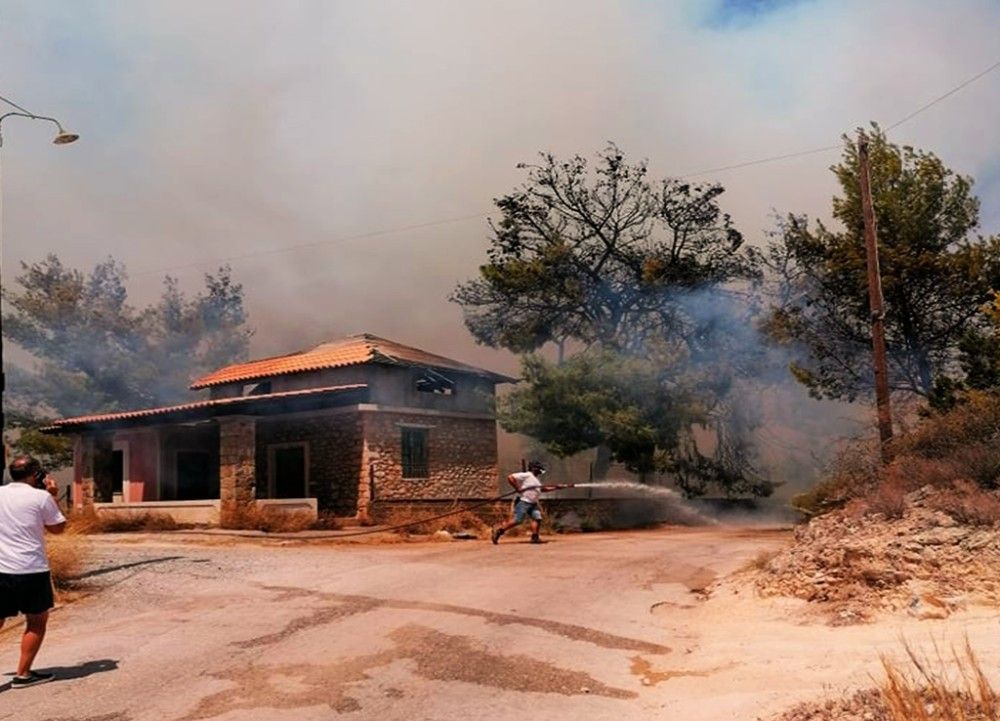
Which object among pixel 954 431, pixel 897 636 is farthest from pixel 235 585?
pixel 954 431

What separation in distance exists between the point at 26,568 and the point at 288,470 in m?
18.2

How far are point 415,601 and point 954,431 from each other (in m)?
6.85

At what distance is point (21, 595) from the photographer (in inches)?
239

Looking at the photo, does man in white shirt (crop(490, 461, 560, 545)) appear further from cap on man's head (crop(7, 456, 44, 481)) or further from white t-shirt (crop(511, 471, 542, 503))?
cap on man's head (crop(7, 456, 44, 481))

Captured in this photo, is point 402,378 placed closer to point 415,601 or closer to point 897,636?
point 415,601

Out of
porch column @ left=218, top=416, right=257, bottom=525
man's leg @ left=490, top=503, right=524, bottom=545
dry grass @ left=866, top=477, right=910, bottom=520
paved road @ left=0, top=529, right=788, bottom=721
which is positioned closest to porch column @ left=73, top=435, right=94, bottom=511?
porch column @ left=218, top=416, right=257, bottom=525

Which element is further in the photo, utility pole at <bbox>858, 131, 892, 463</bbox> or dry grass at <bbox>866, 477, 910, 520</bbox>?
utility pole at <bbox>858, 131, 892, 463</bbox>

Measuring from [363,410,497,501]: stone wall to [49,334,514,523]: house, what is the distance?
3cm

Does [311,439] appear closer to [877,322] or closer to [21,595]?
[877,322]

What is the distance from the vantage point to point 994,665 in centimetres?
518

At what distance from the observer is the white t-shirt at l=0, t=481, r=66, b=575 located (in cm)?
609

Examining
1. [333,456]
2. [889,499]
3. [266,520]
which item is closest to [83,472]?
[333,456]

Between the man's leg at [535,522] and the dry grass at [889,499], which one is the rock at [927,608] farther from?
the man's leg at [535,522]

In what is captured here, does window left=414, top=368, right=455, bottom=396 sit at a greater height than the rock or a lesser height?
greater
